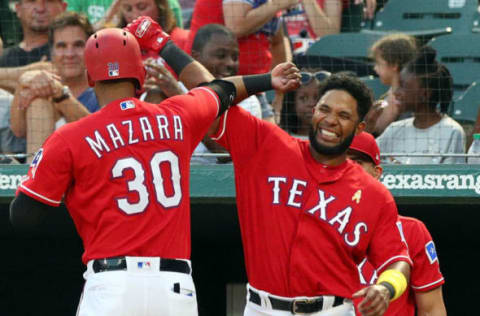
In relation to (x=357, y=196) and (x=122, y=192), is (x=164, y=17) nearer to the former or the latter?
(x=357, y=196)

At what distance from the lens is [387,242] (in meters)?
3.74

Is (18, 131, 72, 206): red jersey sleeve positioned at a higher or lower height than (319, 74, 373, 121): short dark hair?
lower

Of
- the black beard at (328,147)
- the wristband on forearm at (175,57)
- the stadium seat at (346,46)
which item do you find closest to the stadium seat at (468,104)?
the stadium seat at (346,46)

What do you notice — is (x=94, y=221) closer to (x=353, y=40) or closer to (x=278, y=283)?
(x=278, y=283)

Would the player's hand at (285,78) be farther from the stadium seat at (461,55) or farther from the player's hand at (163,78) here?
the stadium seat at (461,55)

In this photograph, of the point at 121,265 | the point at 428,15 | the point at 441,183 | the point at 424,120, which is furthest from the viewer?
the point at 428,15

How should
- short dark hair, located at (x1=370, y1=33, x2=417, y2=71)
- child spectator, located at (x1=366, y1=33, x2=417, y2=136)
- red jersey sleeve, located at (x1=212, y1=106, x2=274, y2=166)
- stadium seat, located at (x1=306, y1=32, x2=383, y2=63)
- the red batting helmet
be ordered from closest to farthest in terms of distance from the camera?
the red batting helmet < red jersey sleeve, located at (x1=212, y1=106, x2=274, y2=166) < child spectator, located at (x1=366, y1=33, x2=417, y2=136) < short dark hair, located at (x1=370, y1=33, x2=417, y2=71) < stadium seat, located at (x1=306, y1=32, x2=383, y2=63)

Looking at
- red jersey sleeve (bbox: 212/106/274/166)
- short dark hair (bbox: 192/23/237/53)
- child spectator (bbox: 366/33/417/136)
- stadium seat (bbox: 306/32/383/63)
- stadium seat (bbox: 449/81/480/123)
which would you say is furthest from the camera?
stadium seat (bbox: 306/32/383/63)

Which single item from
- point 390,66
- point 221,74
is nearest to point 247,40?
point 221,74

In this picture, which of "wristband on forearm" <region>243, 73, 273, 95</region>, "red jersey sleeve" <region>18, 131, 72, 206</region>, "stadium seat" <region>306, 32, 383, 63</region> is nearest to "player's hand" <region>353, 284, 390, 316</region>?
"wristband on forearm" <region>243, 73, 273, 95</region>

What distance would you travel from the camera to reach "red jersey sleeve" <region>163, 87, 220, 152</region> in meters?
3.59

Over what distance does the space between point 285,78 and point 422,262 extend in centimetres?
100

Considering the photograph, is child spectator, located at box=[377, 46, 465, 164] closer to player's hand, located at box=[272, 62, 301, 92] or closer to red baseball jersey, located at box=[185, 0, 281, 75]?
red baseball jersey, located at box=[185, 0, 281, 75]

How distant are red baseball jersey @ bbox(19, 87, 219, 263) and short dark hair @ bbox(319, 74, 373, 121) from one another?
2.64ft
